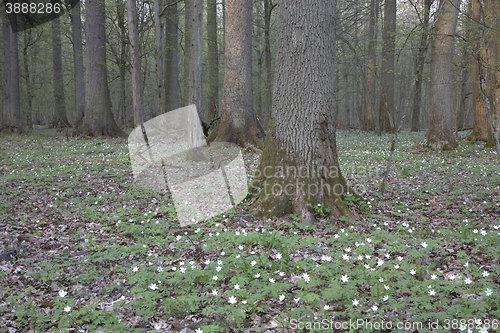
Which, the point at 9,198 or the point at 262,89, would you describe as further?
the point at 262,89

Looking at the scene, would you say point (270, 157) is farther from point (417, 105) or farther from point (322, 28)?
point (417, 105)

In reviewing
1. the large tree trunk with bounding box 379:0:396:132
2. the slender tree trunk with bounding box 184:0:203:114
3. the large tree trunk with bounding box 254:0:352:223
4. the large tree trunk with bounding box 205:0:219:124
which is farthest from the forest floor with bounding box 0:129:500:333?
the large tree trunk with bounding box 379:0:396:132

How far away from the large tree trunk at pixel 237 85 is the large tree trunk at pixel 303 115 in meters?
5.94

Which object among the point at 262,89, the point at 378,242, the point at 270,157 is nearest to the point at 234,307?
the point at 378,242

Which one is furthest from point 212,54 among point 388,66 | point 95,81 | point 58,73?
point 58,73

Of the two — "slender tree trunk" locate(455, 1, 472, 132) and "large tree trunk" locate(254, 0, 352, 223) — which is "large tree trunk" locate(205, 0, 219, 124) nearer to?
"slender tree trunk" locate(455, 1, 472, 132)

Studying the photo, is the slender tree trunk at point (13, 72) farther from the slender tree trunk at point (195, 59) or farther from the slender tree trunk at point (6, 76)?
the slender tree trunk at point (195, 59)

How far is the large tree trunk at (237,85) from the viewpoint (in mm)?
11672

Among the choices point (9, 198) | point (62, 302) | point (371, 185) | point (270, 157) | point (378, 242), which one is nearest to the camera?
point (62, 302)

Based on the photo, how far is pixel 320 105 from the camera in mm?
5602

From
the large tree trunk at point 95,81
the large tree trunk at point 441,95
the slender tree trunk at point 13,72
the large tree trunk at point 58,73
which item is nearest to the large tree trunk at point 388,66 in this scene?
the large tree trunk at point 441,95

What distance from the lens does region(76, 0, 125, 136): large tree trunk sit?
1698 centimetres

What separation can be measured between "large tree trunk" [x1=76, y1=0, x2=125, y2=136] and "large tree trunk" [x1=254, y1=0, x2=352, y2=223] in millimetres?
13434

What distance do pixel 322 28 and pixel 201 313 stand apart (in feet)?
13.9
